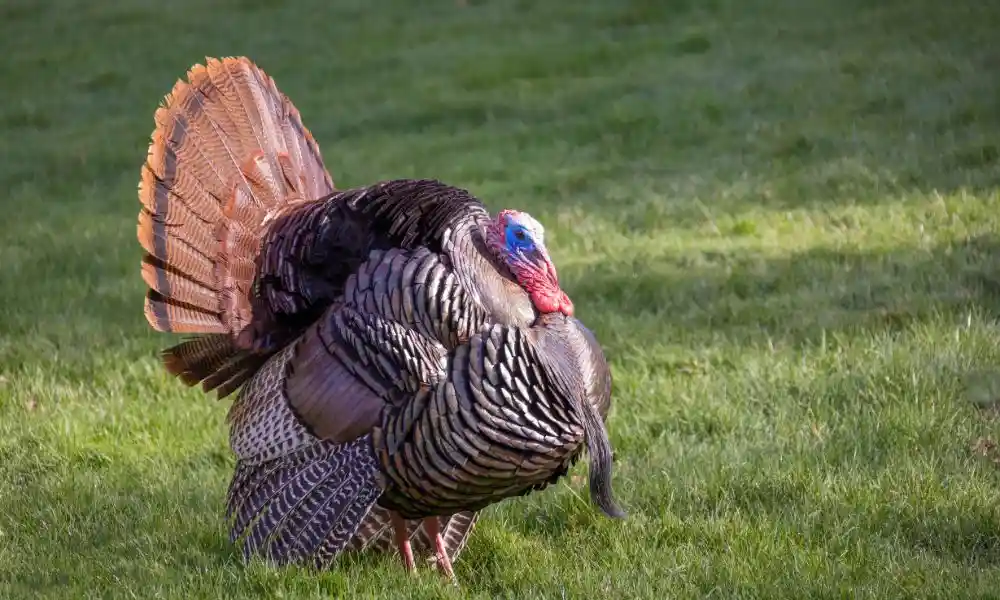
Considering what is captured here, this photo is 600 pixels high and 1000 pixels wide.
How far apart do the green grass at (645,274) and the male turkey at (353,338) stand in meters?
0.31

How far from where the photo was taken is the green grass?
167 inches

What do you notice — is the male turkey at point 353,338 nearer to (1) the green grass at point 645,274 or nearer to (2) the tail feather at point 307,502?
(2) the tail feather at point 307,502

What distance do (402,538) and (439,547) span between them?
0.43ft

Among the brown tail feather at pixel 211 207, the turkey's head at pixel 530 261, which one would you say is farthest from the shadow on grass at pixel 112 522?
the turkey's head at pixel 530 261

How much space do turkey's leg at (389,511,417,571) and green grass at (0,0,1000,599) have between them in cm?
5

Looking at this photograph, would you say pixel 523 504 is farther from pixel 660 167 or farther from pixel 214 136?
pixel 660 167

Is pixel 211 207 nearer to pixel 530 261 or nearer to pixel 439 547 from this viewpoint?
pixel 530 261

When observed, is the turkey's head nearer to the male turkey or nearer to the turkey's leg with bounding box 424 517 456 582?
the male turkey

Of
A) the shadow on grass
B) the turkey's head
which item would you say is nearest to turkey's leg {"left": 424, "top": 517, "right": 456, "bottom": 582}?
the shadow on grass

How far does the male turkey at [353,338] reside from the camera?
3725 millimetres

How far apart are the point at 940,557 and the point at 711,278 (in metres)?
3.02

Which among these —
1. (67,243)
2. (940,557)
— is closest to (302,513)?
(940,557)

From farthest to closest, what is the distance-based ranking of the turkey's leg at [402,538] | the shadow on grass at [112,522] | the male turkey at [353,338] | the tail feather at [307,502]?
the turkey's leg at [402,538]
the shadow on grass at [112,522]
the tail feather at [307,502]
the male turkey at [353,338]

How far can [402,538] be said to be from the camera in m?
4.37
